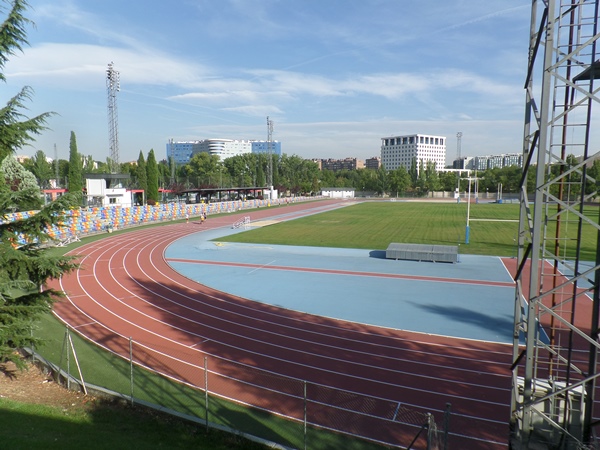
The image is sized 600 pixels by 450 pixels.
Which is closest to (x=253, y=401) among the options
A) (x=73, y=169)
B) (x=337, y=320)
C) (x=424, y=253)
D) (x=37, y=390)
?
(x=37, y=390)

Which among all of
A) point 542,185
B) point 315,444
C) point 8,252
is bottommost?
point 315,444

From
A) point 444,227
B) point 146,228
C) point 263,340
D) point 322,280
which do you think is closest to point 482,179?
point 444,227

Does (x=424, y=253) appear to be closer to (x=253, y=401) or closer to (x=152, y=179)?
(x=253, y=401)

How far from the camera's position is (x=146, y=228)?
138ft

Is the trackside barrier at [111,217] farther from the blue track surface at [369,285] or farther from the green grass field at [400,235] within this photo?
the green grass field at [400,235]

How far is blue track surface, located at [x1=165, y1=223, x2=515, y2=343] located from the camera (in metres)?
15.7

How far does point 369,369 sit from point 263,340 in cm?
366

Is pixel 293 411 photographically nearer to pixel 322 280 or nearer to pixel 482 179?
pixel 322 280

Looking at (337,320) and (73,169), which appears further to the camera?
(73,169)

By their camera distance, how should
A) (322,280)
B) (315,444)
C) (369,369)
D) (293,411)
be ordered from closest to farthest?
(315,444) → (293,411) → (369,369) → (322,280)

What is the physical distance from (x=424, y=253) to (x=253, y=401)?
18.5 meters

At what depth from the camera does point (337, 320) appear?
15672 millimetres

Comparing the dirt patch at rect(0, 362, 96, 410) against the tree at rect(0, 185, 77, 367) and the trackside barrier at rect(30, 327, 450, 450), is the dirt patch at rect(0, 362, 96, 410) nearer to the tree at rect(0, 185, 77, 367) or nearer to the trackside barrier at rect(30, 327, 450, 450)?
the trackside barrier at rect(30, 327, 450, 450)

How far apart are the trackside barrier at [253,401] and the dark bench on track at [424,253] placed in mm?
16560
